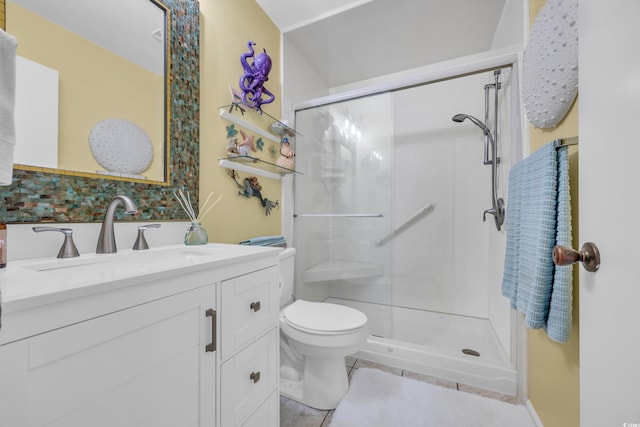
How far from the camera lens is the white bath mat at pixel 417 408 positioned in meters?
1.20

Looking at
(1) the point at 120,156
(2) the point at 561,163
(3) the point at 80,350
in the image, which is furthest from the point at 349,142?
(3) the point at 80,350

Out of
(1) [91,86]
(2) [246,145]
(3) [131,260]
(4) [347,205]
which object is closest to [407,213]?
(4) [347,205]

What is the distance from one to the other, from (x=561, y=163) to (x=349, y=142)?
59.6 inches

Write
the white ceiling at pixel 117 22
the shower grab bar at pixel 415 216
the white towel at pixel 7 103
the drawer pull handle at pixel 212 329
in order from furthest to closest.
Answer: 1. the shower grab bar at pixel 415 216
2. the white ceiling at pixel 117 22
3. the drawer pull handle at pixel 212 329
4. the white towel at pixel 7 103

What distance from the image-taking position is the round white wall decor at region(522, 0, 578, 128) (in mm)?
876

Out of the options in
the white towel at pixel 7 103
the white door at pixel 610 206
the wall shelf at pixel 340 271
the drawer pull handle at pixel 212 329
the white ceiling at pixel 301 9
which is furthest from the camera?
the wall shelf at pixel 340 271

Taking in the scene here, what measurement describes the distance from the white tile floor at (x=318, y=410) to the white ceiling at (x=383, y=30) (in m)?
2.49

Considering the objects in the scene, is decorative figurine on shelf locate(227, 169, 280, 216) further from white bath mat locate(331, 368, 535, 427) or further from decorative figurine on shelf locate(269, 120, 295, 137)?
white bath mat locate(331, 368, 535, 427)

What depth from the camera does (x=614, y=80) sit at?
419mm

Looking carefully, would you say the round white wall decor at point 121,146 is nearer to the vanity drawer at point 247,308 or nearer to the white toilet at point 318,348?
the vanity drawer at point 247,308

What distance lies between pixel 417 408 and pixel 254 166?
5.52 ft

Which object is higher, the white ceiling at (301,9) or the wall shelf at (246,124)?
the white ceiling at (301,9)

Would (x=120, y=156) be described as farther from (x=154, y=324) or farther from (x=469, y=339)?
(x=469, y=339)

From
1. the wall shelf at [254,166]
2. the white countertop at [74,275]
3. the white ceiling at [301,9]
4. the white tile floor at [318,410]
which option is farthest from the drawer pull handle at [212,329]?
the white ceiling at [301,9]
